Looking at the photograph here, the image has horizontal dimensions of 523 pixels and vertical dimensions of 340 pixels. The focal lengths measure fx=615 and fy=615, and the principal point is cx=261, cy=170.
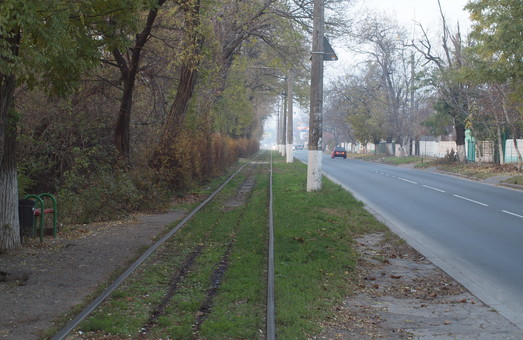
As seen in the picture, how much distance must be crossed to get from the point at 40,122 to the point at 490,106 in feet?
89.7

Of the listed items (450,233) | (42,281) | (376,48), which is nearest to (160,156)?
(450,233)

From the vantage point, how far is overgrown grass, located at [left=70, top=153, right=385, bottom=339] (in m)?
6.19

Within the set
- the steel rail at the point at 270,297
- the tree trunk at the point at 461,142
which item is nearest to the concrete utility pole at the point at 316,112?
the steel rail at the point at 270,297

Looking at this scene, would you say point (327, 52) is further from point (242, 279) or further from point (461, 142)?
point (461, 142)

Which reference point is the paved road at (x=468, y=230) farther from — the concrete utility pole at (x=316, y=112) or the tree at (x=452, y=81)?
the tree at (x=452, y=81)

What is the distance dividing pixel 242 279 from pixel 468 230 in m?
7.33

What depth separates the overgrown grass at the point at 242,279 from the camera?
6.19 m

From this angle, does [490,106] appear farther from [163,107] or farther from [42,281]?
[42,281]

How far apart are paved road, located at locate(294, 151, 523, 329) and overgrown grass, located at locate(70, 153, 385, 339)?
4.70 ft

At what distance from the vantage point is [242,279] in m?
8.14

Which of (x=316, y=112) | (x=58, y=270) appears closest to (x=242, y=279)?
(x=58, y=270)

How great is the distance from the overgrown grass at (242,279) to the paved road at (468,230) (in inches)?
56.4

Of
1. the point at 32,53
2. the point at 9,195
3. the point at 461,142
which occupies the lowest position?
the point at 9,195

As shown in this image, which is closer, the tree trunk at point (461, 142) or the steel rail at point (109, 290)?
the steel rail at point (109, 290)
